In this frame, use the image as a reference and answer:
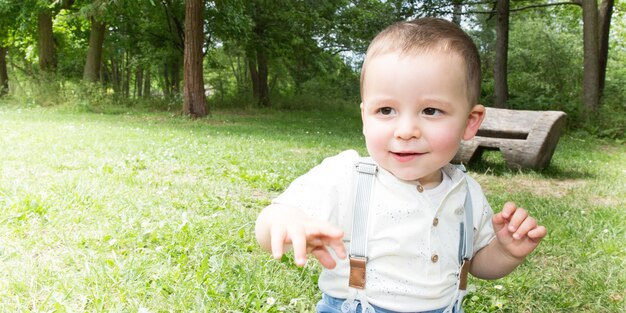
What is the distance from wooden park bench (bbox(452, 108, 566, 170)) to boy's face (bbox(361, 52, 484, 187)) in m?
6.10

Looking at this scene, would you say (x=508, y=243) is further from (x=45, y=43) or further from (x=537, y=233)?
(x=45, y=43)

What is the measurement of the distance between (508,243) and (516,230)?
0.36 ft

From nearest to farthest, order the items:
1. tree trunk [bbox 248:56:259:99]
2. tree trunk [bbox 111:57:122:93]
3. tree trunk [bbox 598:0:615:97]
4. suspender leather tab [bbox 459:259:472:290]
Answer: suspender leather tab [bbox 459:259:472:290]
tree trunk [bbox 598:0:615:97]
tree trunk [bbox 248:56:259:99]
tree trunk [bbox 111:57:122:93]

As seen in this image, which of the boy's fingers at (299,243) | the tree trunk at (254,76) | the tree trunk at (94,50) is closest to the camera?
A: the boy's fingers at (299,243)

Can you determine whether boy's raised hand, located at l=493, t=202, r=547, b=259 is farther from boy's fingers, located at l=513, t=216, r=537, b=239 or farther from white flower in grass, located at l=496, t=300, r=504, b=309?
white flower in grass, located at l=496, t=300, r=504, b=309

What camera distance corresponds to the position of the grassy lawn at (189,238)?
8.77ft

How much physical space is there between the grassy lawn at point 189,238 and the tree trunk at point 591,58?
8.46m

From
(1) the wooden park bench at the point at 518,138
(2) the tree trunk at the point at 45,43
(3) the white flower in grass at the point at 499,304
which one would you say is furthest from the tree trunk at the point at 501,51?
(2) the tree trunk at the point at 45,43

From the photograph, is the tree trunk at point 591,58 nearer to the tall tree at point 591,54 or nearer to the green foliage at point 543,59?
the tall tree at point 591,54

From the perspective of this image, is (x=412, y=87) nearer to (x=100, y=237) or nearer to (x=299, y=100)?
(x=100, y=237)

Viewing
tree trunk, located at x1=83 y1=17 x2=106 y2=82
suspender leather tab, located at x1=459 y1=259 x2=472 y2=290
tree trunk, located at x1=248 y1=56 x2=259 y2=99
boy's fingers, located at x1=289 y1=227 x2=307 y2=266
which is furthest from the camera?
tree trunk, located at x1=248 y1=56 x2=259 y2=99

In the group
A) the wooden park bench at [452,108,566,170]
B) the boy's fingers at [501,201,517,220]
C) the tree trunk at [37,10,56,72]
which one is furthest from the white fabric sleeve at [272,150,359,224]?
the tree trunk at [37,10,56,72]

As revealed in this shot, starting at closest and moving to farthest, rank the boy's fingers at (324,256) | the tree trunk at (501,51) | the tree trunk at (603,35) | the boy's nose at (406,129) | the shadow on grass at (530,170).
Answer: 1. the boy's fingers at (324,256)
2. the boy's nose at (406,129)
3. the shadow on grass at (530,170)
4. the tree trunk at (501,51)
5. the tree trunk at (603,35)

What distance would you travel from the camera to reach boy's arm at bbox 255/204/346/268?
1.39m
